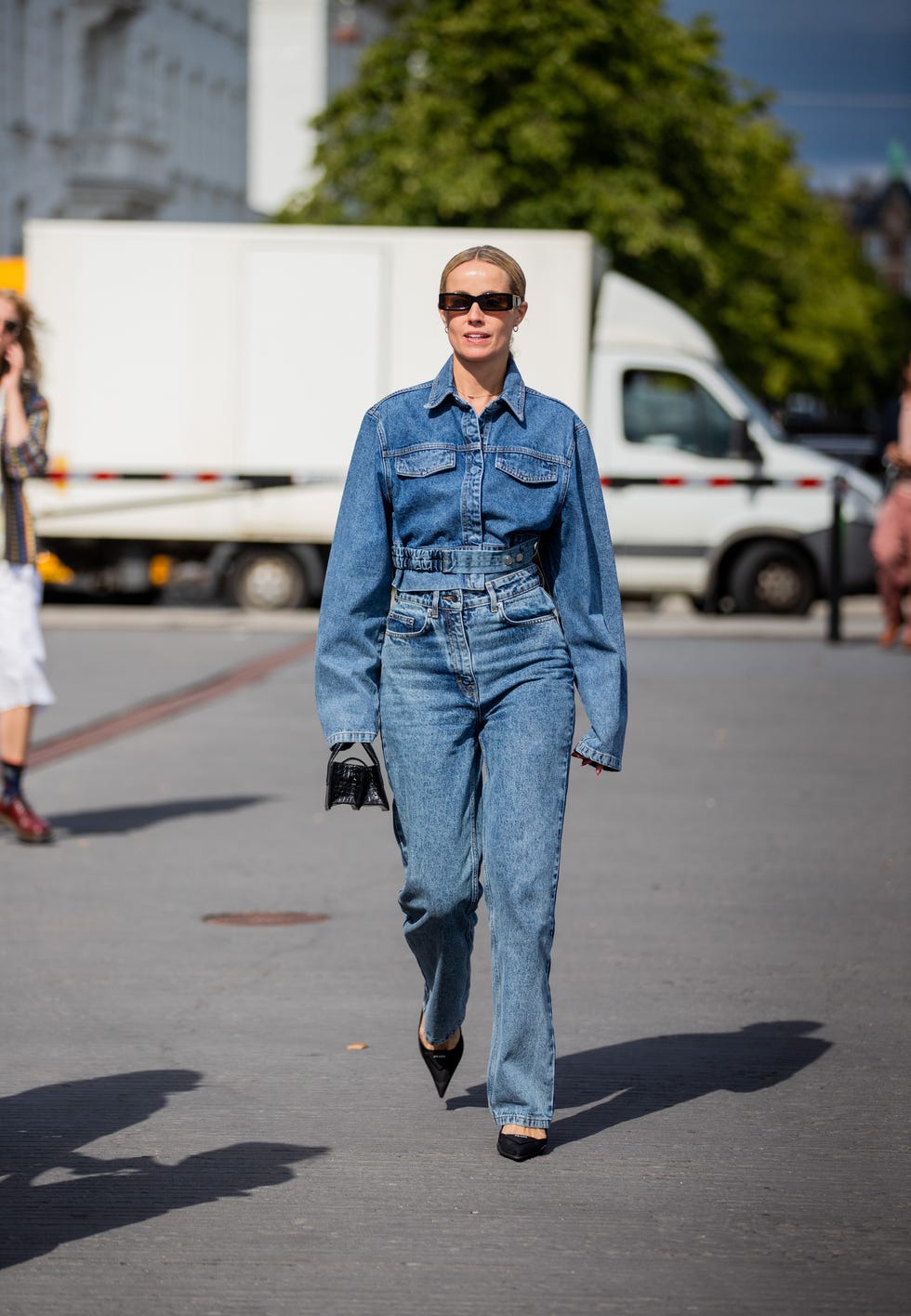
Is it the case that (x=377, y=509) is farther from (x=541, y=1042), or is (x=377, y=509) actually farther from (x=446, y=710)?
(x=541, y=1042)

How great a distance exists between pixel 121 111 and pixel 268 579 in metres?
27.1

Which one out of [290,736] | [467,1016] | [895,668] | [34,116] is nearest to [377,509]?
[467,1016]

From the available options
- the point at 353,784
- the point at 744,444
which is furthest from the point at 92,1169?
the point at 744,444

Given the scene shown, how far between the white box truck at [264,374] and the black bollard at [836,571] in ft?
6.73

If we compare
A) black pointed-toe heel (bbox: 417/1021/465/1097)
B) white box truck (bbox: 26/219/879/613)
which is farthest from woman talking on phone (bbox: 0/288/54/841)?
white box truck (bbox: 26/219/879/613)

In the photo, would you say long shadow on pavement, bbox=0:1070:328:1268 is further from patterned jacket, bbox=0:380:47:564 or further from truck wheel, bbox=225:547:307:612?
truck wheel, bbox=225:547:307:612

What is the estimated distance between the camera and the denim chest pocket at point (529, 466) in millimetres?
4500

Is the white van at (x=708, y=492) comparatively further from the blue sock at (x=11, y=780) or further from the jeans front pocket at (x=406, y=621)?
the jeans front pocket at (x=406, y=621)

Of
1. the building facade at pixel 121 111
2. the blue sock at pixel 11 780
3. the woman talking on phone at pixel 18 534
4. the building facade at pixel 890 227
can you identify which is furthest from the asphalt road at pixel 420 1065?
the building facade at pixel 890 227

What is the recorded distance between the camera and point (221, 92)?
52.8 meters

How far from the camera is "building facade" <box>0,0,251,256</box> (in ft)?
132

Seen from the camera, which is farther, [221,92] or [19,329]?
[221,92]

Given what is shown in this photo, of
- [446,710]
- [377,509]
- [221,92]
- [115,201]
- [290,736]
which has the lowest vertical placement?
[290,736]

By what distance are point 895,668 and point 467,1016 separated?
9778 millimetres
